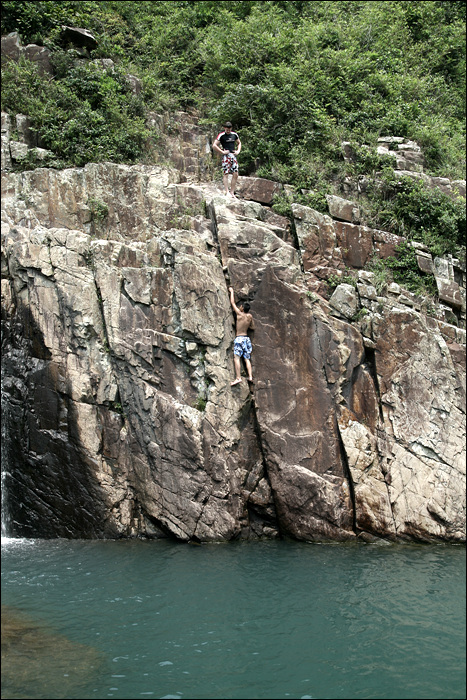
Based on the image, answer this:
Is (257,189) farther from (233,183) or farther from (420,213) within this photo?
(420,213)

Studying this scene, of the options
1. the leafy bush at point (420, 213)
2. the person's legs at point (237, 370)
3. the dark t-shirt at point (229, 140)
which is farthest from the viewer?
the dark t-shirt at point (229, 140)

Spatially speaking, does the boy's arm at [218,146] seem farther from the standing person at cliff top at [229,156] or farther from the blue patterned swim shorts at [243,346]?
the blue patterned swim shorts at [243,346]

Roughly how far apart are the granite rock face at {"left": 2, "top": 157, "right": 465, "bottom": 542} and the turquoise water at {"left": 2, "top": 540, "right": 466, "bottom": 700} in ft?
2.95

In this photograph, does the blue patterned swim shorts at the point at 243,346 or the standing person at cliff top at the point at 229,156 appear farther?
the standing person at cliff top at the point at 229,156

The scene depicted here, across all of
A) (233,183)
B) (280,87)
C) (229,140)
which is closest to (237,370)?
(233,183)

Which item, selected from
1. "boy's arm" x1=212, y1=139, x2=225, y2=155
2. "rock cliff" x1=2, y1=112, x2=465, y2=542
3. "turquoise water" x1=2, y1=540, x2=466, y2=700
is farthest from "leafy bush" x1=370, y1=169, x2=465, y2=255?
"turquoise water" x1=2, y1=540, x2=466, y2=700

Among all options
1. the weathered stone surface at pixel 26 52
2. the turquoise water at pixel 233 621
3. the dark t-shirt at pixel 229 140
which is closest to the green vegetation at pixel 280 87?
the weathered stone surface at pixel 26 52

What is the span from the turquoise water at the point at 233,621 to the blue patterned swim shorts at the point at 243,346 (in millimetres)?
4443

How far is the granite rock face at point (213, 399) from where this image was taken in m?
13.3

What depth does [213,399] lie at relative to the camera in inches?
536

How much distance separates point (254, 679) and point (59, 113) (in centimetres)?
1579

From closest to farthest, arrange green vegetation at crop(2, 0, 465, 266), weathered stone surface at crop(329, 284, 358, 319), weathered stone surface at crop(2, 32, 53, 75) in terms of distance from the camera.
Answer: weathered stone surface at crop(329, 284, 358, 319)
green vegetation at crop(2, 0, 465, 266)
weathered stone surface at crop(2, 32, 53, 75)

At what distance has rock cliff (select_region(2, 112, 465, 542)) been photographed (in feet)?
43.8

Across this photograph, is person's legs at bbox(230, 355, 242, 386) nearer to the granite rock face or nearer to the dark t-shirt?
the granite rock face
